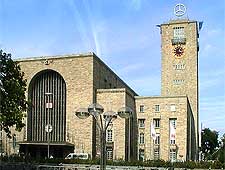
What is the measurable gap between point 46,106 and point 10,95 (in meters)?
31.9

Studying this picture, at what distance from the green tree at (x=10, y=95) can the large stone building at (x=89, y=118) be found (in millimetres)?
27244

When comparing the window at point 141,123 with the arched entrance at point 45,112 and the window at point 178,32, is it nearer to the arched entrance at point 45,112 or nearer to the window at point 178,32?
the arched entrance at point 45,112

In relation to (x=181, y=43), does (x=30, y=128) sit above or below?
below

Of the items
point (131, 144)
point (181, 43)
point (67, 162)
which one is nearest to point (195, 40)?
point (181, 43)

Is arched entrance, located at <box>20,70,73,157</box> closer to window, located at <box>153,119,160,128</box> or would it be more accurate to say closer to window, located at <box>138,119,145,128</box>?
window, located at <box>138,119,145,128</box>

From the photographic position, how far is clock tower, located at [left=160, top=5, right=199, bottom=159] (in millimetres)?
71000

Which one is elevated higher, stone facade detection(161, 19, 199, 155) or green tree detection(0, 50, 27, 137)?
stone facade detection(161, 19, 199, 155)

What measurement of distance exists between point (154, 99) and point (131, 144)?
6.88 meters

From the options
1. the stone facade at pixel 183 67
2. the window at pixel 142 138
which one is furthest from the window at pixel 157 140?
the stone facade at pixel 183 67

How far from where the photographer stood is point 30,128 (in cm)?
5650

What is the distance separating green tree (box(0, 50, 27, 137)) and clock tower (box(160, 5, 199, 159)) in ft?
157

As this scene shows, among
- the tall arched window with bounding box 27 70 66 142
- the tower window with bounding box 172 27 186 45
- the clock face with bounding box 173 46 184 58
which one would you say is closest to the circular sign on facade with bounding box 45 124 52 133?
the tall arched window with bounding box 27 70 66 142

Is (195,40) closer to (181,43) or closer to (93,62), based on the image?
(181,43)

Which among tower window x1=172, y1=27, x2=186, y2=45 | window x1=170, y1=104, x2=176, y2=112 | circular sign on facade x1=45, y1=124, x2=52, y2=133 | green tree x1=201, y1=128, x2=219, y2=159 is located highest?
tower window x1=172, y1=27, x2=186, y2=45
